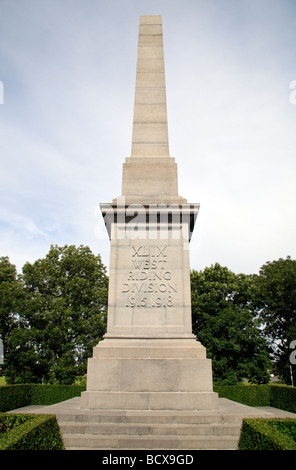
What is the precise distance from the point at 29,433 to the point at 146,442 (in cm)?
231

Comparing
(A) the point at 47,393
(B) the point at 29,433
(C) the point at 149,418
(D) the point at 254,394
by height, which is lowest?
(A) the point at 47,393

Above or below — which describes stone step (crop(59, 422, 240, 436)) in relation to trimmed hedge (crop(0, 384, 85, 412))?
above

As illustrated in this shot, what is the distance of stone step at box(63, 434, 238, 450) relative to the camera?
614 centimetres

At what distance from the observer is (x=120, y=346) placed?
8.31 meters

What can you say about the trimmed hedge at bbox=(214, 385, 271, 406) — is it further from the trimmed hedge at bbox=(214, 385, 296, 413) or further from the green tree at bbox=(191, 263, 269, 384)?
the green tree at bbox=(191, 263, 269, 384)

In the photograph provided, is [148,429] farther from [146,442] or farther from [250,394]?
[250,394]

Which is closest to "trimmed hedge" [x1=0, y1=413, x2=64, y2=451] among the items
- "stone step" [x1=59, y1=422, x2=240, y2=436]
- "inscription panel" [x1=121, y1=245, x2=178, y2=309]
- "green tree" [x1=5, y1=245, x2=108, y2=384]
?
"stone step" [x1=59, y1=422, x2=240, y2=436]

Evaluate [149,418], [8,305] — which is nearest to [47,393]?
[8,305]

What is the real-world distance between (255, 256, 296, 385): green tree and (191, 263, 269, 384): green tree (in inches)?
78.2

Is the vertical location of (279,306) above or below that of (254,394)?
above

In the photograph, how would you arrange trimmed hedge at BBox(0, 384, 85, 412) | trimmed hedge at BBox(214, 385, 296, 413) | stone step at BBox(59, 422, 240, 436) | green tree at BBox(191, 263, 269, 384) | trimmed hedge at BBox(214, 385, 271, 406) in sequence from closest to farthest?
stone step at BBox(59, 422, 240, 436) < trimmed hedge at BBox(214, 385, 296, 413) < trimmed hedge at BBox(214, 385, 271, 406) < trimmed hedge at BBox(0, 384, 85, 412) < green tree at BBox(191, 263, 269, 384)

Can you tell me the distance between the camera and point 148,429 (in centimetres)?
660

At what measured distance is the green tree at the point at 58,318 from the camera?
1179 inches
